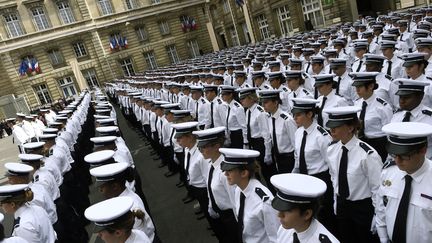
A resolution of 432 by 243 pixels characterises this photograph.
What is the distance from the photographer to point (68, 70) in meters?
39.8

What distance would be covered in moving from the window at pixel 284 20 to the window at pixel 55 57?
2605 cm

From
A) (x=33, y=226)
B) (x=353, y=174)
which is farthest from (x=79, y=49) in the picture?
(x=353, y=174)

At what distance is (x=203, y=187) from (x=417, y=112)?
2.96 meters

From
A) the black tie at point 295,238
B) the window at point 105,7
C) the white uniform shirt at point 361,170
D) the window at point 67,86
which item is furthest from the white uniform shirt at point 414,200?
the window at point 105,7

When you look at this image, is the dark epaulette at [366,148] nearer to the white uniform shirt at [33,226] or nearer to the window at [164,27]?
the white uniform shirt at [33,226]

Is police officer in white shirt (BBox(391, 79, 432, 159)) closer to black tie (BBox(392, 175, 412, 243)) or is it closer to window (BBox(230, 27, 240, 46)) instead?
black tie (BBox(392, 175, 412, 243))

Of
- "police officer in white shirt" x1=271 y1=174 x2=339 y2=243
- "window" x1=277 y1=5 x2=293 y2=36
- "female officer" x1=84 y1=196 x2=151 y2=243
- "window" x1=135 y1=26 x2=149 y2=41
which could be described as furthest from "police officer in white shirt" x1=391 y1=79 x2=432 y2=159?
"window" x1=135 y1=26 x2=149 y2=41

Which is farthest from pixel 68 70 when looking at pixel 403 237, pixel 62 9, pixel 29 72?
pixel 403 237

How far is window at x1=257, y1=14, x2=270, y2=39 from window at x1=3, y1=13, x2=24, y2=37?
1060 inches

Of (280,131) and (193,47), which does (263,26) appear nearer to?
(193,47)

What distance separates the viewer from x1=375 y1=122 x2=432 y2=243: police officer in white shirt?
2465 mm

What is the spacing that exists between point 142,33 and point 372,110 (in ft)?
138

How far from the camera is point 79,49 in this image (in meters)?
40.5

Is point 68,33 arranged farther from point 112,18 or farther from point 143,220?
point 143,220
